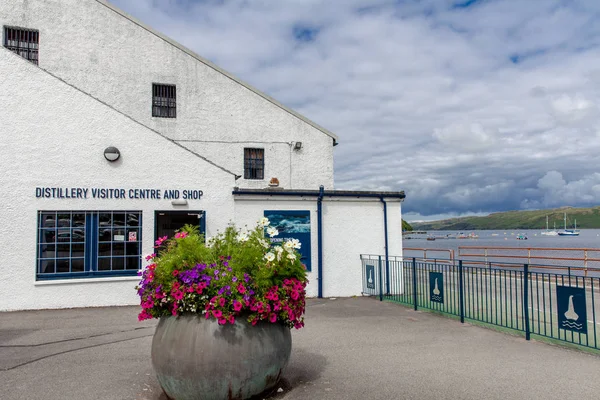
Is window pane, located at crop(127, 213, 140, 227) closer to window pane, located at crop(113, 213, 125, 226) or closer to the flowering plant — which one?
window pane, located at crop(113, 213, 125, 226)

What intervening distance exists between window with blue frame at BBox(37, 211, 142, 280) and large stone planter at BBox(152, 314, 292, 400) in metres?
7.40

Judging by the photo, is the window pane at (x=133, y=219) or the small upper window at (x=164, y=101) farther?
the small upper window at (x=164, y=101)

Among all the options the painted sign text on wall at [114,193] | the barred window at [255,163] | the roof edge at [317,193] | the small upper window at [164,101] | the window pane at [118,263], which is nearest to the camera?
the painted sign text on wall at [114,193]

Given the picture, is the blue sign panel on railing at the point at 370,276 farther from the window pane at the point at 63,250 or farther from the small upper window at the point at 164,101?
the small upper window at the point at 164,101

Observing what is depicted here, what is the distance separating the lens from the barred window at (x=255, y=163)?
19250mm

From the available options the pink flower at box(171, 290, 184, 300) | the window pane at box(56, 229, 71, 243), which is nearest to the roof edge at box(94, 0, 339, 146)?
the window pane at box(56, 229, 71, 243)

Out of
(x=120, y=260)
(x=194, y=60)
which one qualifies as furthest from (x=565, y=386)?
(x=194, y=60)

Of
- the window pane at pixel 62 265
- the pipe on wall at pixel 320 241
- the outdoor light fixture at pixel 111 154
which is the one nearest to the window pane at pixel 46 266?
the window pane at pixel 62 265

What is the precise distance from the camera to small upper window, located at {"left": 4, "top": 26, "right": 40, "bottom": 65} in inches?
670

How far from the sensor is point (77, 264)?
1181cm

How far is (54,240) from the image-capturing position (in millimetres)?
11695

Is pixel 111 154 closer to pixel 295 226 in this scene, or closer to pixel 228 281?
pixel 295 226

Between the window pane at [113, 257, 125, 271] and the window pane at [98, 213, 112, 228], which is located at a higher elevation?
the window pane at [98, 213, 112, 228]

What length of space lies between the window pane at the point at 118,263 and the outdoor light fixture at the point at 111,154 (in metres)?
2.55
